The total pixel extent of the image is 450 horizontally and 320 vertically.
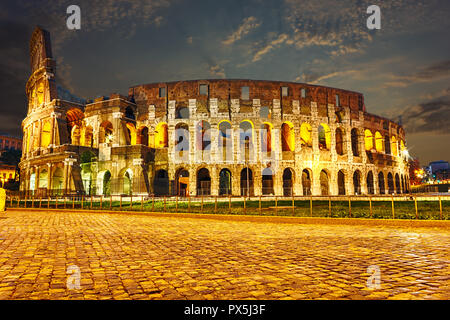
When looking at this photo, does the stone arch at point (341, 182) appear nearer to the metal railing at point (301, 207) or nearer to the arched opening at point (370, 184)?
the arched opening at point (370, 184)

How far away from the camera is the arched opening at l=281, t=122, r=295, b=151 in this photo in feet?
114

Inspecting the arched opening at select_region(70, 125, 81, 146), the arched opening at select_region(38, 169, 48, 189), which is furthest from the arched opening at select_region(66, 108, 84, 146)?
the arched opening at select_region(38, 169, 48, 189)

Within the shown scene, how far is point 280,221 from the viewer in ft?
38.7

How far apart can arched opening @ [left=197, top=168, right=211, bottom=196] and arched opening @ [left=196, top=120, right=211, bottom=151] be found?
3191 mm

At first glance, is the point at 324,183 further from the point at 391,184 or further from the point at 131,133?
the point at 131,133

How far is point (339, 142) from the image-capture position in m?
38.2

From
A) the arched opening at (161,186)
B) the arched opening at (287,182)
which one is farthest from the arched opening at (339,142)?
the arched opening at (161,186)

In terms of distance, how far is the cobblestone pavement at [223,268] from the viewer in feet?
10.2

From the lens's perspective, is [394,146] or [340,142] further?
[394,146]

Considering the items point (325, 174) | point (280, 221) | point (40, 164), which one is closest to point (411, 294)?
point (280, 221)

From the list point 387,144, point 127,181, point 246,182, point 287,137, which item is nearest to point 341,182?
point 287,137

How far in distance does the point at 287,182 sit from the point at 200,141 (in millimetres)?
11317
